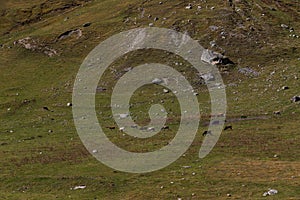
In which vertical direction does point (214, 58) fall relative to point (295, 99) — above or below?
below

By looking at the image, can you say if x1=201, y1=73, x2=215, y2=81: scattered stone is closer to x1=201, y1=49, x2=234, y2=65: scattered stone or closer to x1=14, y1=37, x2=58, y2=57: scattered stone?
x1=201, y1=49, x2=234, y2=65: scattered stone

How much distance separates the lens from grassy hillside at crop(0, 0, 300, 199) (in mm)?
35938

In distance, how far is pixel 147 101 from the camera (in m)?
63.7

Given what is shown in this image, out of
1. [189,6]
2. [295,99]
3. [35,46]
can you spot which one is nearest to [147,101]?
[295,99]

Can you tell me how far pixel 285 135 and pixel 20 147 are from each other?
1011 inches

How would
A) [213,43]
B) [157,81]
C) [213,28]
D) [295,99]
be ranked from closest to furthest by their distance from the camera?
[295,99], [157,81], [213,43], [213,28]

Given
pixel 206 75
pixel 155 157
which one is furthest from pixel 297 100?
pixel 155 157

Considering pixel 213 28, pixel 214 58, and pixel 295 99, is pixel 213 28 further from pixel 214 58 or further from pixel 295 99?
pixel 295 99

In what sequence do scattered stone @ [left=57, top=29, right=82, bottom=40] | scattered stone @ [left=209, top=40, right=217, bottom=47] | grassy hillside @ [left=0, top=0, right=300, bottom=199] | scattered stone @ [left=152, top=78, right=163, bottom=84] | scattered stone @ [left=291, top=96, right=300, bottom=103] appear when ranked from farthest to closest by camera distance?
scattered stone @ [left=57, top=29, right=82, bottom=40], scattered stone @ [left=209, top=40, right=217, bottom=47], scattered stone @ [left=152, top=78, right=163, bottom=84], scattered stone @ [left=291, top=96, right=300, bottom=103], grassy hillside @ [left=0, top=0, right=300, bottom=199]

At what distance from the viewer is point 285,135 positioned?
47.1 meters

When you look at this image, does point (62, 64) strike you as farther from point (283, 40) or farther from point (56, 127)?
point (283, 40)

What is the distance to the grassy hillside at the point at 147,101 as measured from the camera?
35938mm

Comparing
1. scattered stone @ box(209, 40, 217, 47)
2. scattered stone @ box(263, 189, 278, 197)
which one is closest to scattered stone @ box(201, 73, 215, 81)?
scattered stone @ box(209, 40, 217, 47)

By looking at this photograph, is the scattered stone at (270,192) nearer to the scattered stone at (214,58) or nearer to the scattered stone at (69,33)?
the scattered stone at (214,58)
